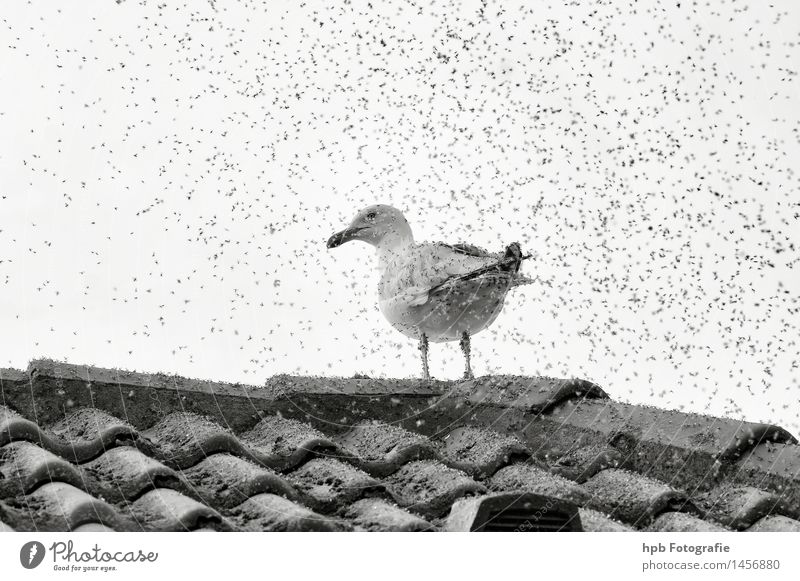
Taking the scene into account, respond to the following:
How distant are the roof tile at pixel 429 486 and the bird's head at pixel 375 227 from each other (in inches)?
72.5

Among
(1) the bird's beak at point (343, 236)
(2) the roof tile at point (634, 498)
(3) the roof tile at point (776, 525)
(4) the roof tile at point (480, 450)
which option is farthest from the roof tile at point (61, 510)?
(1) the bird's beak at point (343, 236)

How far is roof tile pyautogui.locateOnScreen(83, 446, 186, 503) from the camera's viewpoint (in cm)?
321

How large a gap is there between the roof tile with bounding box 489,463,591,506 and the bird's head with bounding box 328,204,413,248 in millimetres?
1788

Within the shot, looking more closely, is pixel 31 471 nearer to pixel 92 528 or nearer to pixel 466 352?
pixel 92 528

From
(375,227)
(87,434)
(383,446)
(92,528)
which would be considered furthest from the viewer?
(375,227)

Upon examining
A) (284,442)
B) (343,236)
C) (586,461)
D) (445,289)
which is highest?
(343,236)

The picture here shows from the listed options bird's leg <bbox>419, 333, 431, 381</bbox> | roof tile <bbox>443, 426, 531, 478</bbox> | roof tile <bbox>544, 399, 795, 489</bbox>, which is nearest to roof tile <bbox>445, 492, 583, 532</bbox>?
roof tile <bbox>443, 426, 531, 478</bbox>

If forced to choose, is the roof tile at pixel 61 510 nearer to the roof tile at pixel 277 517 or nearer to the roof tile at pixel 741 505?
the roof tile at pixel 277 517

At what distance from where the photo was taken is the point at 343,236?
5457 millimetres

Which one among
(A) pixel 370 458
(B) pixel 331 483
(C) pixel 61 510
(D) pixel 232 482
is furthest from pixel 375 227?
(C) pixel 61 510

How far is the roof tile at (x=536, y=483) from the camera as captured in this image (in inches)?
144

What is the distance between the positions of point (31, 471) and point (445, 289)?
→ 2.19 metres

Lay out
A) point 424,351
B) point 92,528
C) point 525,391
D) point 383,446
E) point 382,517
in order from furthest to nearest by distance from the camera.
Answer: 1. point 424,351
2. point 525,391
3. point 383,446
4. point 382,517
5. point 92,528
